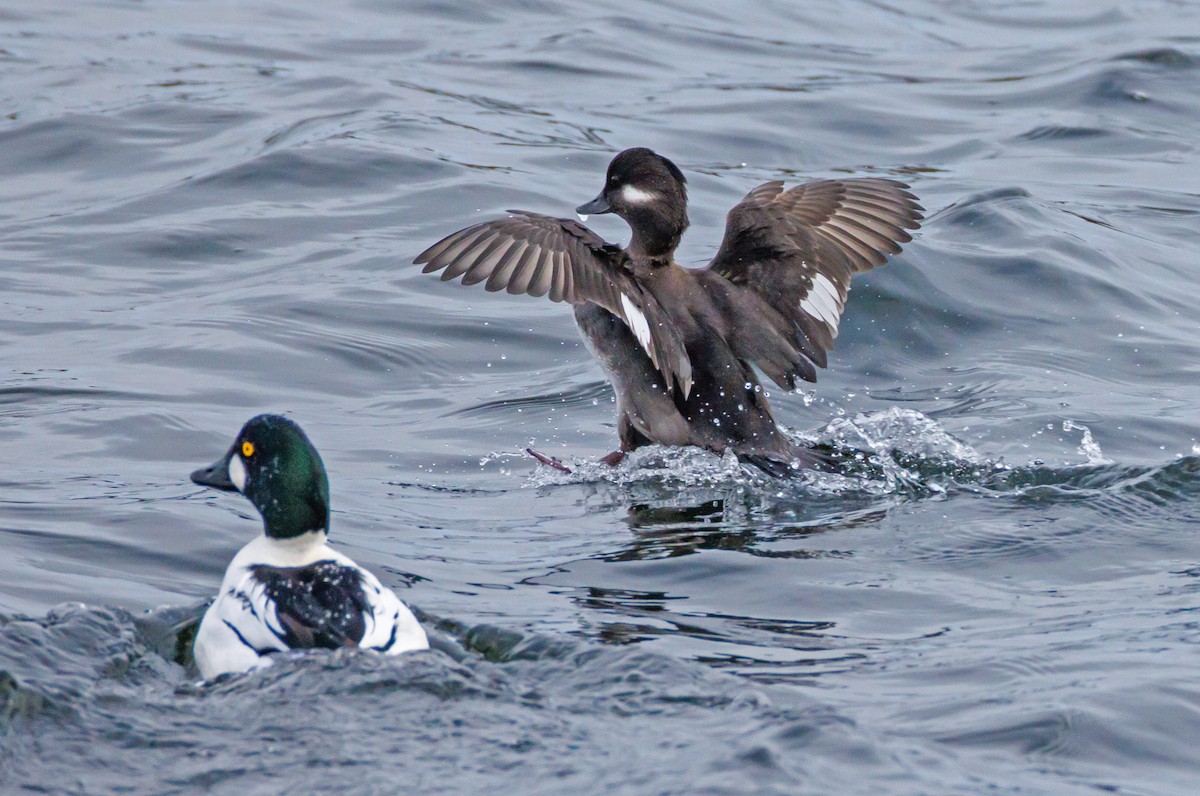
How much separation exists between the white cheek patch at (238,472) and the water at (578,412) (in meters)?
0.44

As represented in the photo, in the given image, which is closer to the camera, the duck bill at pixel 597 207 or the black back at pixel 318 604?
the black back at pixel 318 604

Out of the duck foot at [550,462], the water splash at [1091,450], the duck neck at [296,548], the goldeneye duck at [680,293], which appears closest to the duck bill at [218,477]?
the duck neck at [296,548]

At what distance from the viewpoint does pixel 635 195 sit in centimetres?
666

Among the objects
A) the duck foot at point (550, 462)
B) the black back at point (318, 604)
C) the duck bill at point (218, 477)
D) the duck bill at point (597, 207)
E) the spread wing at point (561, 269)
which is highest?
the duck bill at point (597, 207)

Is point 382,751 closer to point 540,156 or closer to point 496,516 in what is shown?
point 496,516

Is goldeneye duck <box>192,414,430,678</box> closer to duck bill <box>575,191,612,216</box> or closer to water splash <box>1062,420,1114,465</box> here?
duck bill <box>575,191,612,216</box>

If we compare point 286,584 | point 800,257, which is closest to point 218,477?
point 286,584

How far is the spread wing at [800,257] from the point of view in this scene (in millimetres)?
6777

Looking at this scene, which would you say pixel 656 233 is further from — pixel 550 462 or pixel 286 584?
pixel 286 584

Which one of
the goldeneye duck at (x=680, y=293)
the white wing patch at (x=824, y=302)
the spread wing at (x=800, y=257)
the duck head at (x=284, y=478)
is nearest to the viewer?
the duck head at (x=284, y=478)

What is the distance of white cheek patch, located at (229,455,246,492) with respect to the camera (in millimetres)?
4711

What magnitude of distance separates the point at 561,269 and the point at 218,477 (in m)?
1.94

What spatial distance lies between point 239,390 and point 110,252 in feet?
8.91

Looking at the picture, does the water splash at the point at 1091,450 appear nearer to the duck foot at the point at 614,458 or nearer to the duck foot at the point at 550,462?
the duck foot at the point at 614,458
